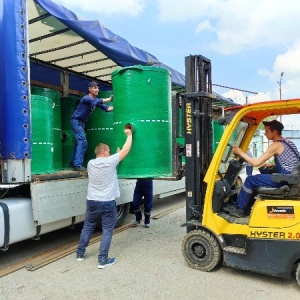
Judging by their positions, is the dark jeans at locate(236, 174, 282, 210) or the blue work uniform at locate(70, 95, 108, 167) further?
the blue work uniform at locate(70, 95, 108, 167)

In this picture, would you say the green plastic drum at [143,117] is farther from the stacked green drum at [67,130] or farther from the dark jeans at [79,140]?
the stacked green drum at [67,130]

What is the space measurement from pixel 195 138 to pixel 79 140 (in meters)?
2.45

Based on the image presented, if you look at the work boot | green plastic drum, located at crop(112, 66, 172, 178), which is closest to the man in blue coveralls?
green plastic drum, located at crop(112, 66, 172, 178)

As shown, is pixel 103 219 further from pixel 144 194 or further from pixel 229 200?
pixel 144 194

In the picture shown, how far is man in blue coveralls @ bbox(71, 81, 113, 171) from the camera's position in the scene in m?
6.10

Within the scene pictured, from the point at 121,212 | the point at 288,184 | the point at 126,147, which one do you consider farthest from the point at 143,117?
the point at 121,212

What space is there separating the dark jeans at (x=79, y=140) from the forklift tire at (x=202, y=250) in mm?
2592

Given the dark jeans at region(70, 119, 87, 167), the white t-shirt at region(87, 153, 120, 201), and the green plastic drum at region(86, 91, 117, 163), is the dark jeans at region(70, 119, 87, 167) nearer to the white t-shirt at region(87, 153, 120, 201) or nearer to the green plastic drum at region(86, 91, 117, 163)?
the green plastic drum at region(86, 91, 117, 163)

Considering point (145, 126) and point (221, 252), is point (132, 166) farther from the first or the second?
point (221, 252)

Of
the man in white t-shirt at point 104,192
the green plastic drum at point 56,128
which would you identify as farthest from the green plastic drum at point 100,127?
the man in white t-shirt at point 104,192

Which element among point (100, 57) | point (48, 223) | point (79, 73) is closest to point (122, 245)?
point (48, 223)

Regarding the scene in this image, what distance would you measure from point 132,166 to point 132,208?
7.82ft

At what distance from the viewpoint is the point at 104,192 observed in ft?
14.8

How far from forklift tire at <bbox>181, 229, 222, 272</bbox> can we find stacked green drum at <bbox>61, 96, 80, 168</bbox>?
333 centimetres
